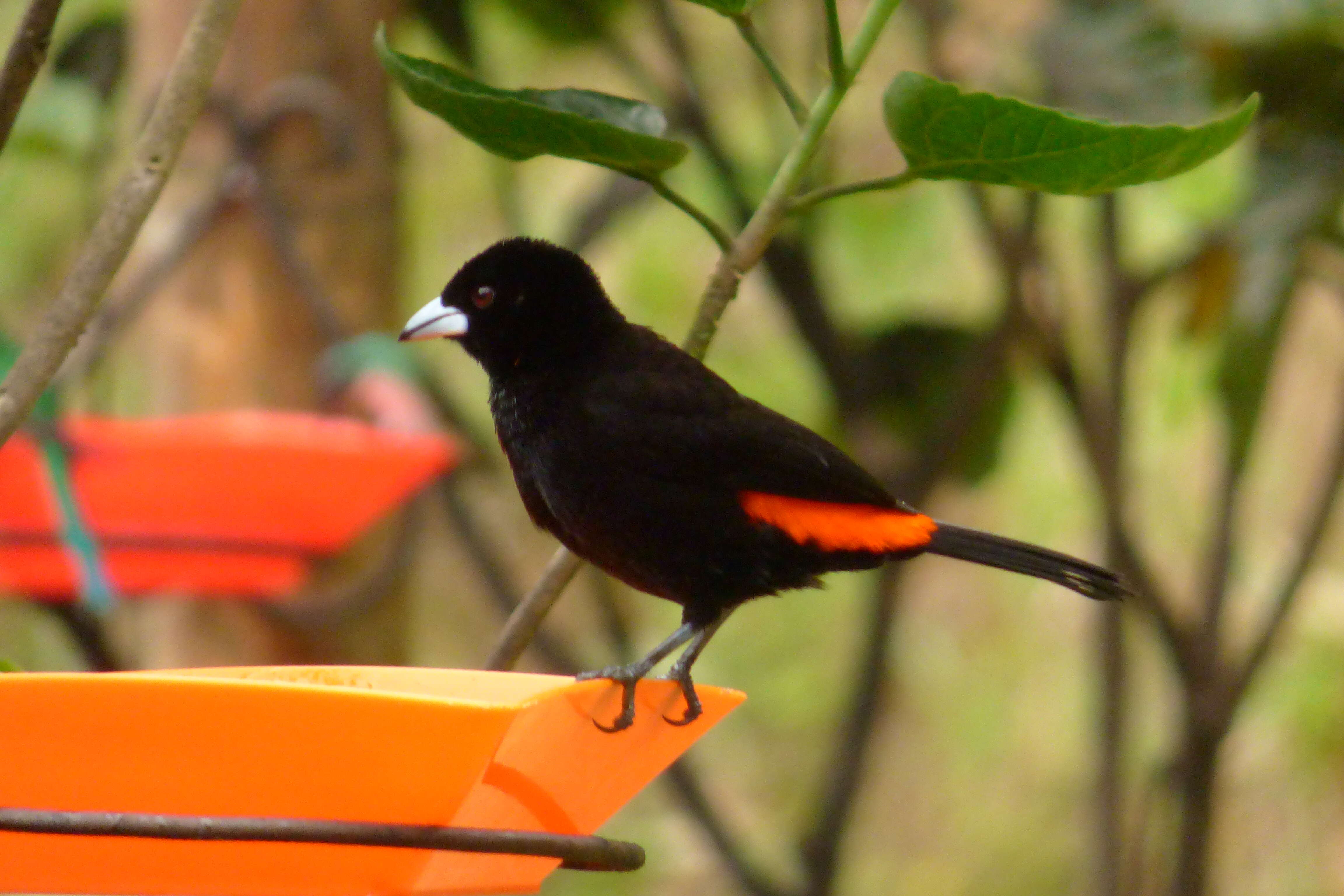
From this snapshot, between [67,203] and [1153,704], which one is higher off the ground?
[1153,704]

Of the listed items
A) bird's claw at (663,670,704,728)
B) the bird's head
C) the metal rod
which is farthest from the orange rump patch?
the metal rod

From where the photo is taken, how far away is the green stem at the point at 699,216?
3.39 feet

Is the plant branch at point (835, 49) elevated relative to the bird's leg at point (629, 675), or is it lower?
elevated

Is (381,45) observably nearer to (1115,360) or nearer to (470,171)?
(1115,360)

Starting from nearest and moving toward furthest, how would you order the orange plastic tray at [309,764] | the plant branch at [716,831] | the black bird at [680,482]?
1. the orange plastic tray at [309,764]
2. the black bird at [680,482]
3. the plant branch at [716,831]

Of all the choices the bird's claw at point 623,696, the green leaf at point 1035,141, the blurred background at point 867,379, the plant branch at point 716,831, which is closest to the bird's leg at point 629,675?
the bird's claw at point 623,696

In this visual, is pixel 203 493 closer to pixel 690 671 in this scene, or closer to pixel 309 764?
pixel 690 671

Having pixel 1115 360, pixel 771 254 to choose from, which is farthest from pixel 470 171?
pixel 1115 360

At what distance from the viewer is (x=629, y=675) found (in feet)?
3.10

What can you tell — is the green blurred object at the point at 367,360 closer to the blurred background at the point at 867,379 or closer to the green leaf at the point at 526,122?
the blurred background at the point at 867,379

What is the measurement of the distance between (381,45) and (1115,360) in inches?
85.4

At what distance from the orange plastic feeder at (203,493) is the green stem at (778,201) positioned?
2.07 feet

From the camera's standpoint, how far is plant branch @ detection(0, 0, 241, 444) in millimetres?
877

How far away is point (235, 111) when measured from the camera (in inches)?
89.5
